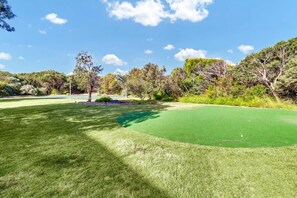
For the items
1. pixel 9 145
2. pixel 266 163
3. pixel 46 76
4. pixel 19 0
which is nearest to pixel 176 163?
pixel 266 163

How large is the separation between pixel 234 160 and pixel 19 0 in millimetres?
13060

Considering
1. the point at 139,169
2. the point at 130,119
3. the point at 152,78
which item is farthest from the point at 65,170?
the point at 152,78

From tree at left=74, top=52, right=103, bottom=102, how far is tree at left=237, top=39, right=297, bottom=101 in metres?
13.3

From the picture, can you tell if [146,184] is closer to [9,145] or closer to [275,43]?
[9,145]

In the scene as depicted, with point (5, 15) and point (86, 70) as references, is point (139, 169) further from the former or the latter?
point (86, 70)

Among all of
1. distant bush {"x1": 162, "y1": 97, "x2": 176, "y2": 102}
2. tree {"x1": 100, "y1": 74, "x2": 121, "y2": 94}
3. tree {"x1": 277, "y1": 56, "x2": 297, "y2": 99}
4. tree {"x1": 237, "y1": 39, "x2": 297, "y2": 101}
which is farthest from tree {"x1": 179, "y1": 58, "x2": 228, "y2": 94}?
tree {"x1": 100, "y1": 74, "x2": 121, "y2": 94}

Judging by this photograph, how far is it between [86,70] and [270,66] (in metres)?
15.9

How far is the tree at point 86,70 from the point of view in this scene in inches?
639

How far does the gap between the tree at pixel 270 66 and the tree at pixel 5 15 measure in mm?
16117

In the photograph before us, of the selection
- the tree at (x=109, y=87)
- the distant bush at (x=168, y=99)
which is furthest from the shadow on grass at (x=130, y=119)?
the tree at (x=109, y=87)

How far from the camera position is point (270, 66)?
14.6 m

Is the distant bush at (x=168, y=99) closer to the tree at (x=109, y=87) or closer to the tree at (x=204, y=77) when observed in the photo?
the tree at (x=204, y=77)

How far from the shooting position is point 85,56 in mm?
16203

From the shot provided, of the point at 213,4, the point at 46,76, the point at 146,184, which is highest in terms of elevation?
the point at 213,4
